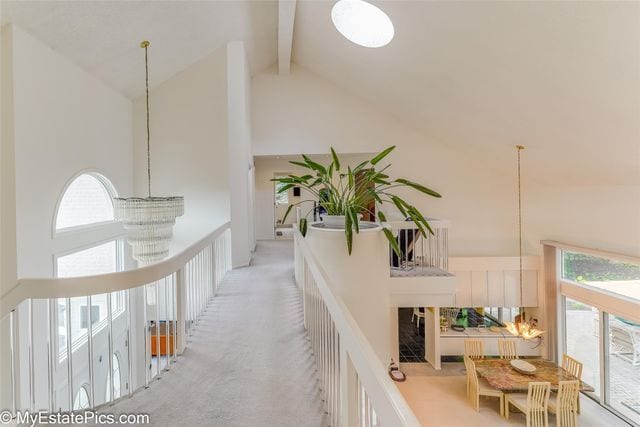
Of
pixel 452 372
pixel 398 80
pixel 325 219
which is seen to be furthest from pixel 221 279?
pixel 452 372

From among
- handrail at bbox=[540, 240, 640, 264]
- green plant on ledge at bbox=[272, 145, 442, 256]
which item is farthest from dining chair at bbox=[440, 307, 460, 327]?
green plant on ledge at bbox=[272, 145, 442, 256]

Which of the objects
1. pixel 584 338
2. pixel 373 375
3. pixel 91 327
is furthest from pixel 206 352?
pixel 584 338

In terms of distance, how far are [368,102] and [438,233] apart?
10.3 ft

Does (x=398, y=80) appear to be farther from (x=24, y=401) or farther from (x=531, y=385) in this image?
(x=24, y=401)

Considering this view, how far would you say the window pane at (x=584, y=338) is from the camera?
221 inches

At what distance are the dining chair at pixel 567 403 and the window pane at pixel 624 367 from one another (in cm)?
117

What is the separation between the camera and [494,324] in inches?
289

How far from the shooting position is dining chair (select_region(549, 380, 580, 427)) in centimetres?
462

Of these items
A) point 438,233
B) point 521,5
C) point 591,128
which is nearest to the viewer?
point 521,5

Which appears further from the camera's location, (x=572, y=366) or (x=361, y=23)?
(x=572, y=366)

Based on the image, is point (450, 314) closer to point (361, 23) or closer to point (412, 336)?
point (412, 336)

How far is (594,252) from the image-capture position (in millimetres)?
5562

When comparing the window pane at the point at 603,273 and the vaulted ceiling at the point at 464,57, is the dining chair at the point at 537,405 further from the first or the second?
the vaulted ceiling at the point at 464,57

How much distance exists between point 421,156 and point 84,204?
608 centimetres
